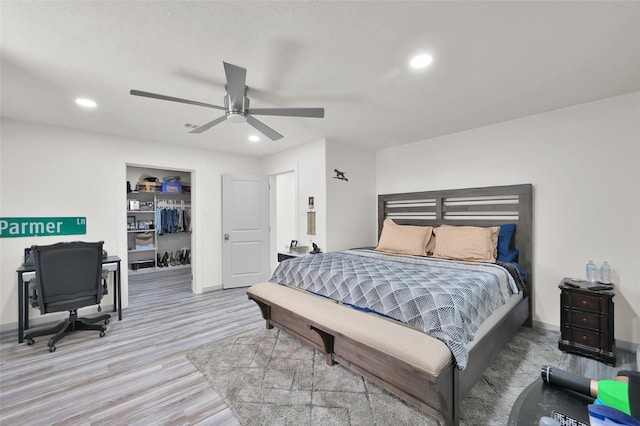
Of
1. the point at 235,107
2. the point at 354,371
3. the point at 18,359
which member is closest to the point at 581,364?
the point at 354,371

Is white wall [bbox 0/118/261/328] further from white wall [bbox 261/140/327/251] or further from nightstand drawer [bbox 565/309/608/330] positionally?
nightstand drawer [bbox 565/309/608/330]

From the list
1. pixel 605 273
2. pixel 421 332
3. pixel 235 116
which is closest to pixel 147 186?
pixel 235 116

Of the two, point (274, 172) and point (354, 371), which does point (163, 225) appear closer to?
point (274, 172)

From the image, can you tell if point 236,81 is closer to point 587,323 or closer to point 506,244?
point 506,244

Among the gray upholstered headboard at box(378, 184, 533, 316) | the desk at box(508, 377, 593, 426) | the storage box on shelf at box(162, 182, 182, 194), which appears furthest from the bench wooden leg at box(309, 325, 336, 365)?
the storage box on shelf at box(162, 182, 182, 194)

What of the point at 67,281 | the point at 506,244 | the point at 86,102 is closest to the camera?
the point at 86,102

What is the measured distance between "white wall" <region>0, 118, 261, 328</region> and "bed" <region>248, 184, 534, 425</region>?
7.44ft

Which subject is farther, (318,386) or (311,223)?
(311,223)

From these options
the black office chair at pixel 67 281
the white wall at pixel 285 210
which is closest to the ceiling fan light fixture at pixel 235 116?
the black office chair at pixel 67 281

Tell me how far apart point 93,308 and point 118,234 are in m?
1.03

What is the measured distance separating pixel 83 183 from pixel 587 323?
5868mm

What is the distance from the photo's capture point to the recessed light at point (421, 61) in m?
2.02

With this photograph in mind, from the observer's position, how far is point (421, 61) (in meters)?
2.07

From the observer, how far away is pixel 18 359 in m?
2.56
